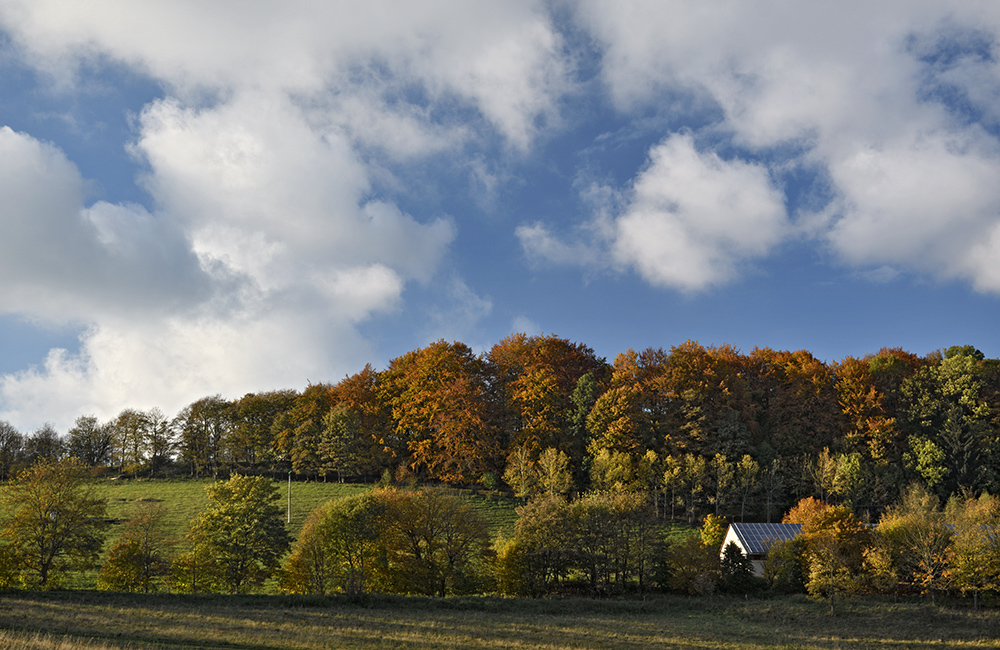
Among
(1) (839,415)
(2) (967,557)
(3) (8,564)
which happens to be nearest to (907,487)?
(1) (839,415)

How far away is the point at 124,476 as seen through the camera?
3583 inches

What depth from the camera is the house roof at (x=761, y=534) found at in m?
55.9

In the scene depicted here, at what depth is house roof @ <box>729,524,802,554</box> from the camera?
55.9m

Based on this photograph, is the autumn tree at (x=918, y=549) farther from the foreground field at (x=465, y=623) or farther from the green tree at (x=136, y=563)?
the green tree at (x=136, y=563)

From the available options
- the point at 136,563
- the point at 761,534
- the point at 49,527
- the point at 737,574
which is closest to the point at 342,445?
the point at 136,563

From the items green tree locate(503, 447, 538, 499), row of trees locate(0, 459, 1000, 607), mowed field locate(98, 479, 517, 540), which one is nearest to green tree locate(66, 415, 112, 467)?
mowed field locate(98, 479, 517, 540)

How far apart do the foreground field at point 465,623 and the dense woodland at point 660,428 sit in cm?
2224

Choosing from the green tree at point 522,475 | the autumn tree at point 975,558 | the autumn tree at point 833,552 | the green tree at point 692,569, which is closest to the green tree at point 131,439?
the green tree at point 522,475

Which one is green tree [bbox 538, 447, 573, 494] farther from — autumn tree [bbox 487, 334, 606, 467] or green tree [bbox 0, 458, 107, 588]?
green tree [bbox 0, 458, 107, 588]

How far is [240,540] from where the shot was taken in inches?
1769

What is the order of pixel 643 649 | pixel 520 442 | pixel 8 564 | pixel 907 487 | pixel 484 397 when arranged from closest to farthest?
pixel 643 649
pixel 8 564
pixel 907 487
pixel 520 442
pixel 484 397

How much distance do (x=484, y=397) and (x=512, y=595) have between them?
3548 cm

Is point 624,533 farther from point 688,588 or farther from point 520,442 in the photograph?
point 520,442

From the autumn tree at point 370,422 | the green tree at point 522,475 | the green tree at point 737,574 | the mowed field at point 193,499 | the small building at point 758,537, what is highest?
the autumn tree at point 370,422
